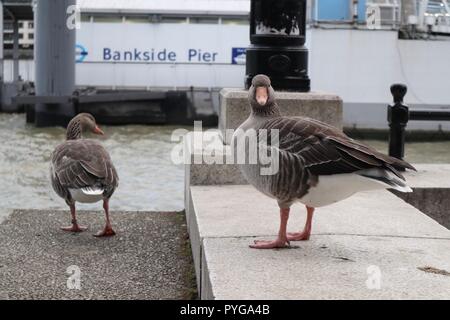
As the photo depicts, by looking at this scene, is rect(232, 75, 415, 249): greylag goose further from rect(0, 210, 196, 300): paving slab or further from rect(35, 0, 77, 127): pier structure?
rect(35, 0, 77, 127): pier structure

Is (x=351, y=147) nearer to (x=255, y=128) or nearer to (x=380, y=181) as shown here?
(x=380, y=181)

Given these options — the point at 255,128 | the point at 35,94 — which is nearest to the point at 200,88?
the point at 35,94

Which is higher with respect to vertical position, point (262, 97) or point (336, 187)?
point (262, 97)

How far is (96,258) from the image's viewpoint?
5250 mm

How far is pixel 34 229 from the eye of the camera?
618 centimetres

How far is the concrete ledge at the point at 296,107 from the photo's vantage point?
254 inches

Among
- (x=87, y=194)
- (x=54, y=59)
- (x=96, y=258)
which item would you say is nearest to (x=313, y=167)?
(x=96, y=258)

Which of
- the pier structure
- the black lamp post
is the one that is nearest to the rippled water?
the pier structure

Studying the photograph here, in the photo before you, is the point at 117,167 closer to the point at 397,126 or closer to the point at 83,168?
the point at 397,126

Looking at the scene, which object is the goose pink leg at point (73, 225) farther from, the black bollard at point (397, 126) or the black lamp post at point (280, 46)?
the black bollard at point (397, 126)

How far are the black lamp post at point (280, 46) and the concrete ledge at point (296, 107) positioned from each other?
0.25 meters

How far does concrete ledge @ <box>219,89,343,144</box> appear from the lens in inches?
254

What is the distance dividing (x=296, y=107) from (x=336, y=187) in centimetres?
248

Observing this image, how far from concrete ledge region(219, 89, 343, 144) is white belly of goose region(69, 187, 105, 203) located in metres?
1.37
